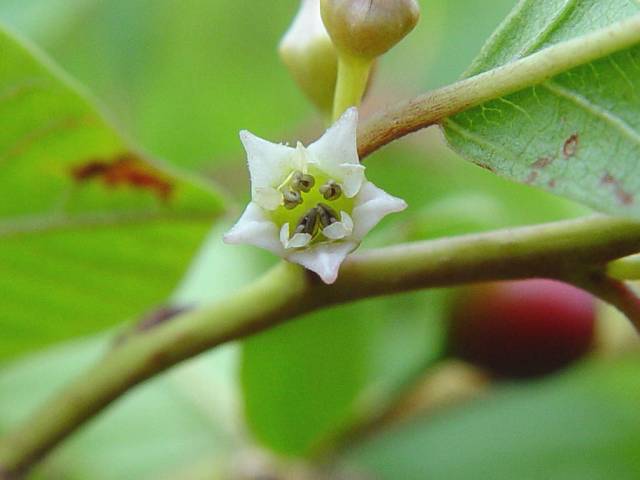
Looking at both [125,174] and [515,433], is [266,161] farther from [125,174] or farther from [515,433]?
[515,433]

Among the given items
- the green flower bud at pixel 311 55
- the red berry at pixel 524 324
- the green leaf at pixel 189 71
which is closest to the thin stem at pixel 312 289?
the green flower bud at pixel 311 55

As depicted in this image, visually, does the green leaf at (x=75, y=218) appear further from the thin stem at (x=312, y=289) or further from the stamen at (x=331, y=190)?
the stamen at (x=331, y=190)

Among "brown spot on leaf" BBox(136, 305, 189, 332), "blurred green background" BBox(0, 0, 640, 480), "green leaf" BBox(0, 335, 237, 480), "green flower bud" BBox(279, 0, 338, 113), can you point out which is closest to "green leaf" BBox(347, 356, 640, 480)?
"blurred green background" BBox(0, 0, 640, 480)

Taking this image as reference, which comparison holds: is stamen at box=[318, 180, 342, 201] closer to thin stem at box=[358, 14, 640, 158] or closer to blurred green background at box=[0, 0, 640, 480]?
thin stem at box=[358, 14, 640, 158]

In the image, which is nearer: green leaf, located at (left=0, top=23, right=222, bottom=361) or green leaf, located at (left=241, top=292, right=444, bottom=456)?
green leaf, located at (left=0, top=23, right=222, bottom=361)

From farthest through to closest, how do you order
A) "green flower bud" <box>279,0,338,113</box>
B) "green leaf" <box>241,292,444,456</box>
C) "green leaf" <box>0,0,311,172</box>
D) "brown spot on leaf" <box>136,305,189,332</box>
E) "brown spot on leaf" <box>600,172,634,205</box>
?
1. "green leaf" <box>0,0,311,172</box>
2. "green leaf" <box>241,292,444,456</box>
3. "brown spot on leaf" <box>136,305,189,332</box>
4. "green flower bud" <box>279,0,338,113</box>
5. "brown spot on leaf" <box>600,172,634,205</box>

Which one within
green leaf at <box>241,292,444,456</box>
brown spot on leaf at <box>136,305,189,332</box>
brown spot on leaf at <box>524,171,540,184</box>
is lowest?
brown spot on leaf at <box>524,171,540,184</box>
